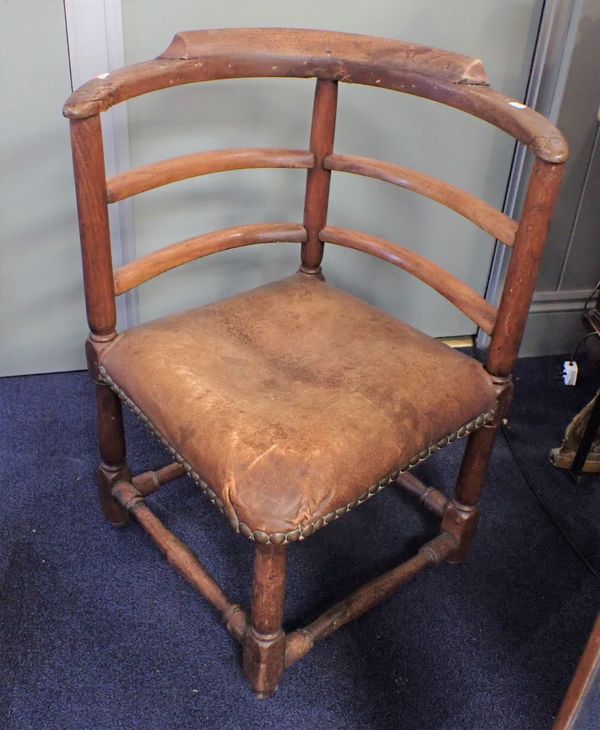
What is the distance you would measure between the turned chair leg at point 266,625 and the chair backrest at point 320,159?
0.38m

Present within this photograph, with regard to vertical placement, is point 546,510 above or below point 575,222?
below

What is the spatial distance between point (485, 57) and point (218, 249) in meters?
0.71

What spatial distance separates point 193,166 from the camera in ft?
3.43

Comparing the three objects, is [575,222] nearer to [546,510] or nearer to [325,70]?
[546,510]

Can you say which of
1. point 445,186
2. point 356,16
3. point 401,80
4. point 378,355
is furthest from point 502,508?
point 356,16

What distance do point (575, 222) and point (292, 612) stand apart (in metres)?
1.04

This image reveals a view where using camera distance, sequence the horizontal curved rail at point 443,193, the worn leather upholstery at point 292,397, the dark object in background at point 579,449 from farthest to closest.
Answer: the dark object in background at point 579,449, the horizontal curved rail at point 443,193, the worn leather upholstery at point 292,397

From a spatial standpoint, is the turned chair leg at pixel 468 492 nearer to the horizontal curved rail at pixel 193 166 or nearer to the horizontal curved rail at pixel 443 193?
the horizontal curved rail at pixel 443 193

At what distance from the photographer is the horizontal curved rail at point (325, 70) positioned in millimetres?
880

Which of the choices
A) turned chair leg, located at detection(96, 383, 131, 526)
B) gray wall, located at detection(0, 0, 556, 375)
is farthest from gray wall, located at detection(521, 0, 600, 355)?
turned chair leg, located at detection(96, 383, 131, 526)

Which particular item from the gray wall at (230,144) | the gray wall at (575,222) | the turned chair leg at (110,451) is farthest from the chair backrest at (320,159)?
the gray wall at (575,222)

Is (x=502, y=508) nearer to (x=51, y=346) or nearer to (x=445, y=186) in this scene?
(x=445, y=186)

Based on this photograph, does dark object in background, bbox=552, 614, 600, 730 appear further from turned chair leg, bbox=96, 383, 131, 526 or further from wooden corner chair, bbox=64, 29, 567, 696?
turned chair leg, bbox=96, 383, 131, 526

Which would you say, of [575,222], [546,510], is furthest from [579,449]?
[575,222]
